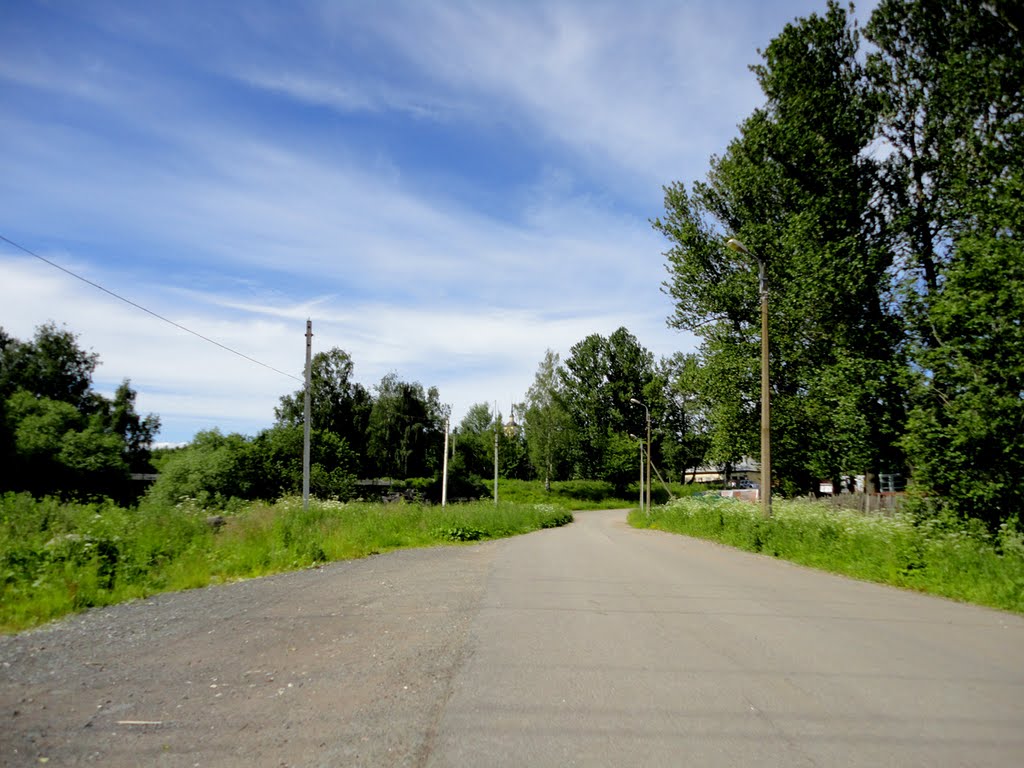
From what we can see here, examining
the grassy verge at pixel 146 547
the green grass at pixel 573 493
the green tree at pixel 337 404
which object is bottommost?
the green grass at pixel 573 493

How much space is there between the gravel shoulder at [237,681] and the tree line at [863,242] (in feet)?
43.9

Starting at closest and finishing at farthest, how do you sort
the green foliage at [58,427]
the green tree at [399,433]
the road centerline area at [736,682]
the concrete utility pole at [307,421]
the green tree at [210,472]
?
1. the road centerline area at [736,682]
2. the concrete utility pole at [307,421]
3. the green tree at [210,472]
4. the green foliage at [58,427]
5. the green tree at [399,433]

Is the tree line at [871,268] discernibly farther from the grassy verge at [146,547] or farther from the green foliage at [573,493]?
the green foliage at [573,493]

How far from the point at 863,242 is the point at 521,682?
2594 cm

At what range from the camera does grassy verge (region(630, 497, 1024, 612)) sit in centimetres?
998

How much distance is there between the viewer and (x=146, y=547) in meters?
12.7

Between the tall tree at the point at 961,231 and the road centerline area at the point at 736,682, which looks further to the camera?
the tall tree at the point at 961,231

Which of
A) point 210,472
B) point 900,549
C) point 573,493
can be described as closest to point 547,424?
point 573,493

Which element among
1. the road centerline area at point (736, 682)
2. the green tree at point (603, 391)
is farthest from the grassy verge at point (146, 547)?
the green tree at point (603, 391)

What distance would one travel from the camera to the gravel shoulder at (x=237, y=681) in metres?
3.96

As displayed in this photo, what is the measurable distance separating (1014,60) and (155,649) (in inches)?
1068

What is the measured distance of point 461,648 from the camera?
6.47m

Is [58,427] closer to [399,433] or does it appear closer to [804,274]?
[399,433]

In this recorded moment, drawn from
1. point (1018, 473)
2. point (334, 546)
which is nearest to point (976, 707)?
point (1018, 473)
